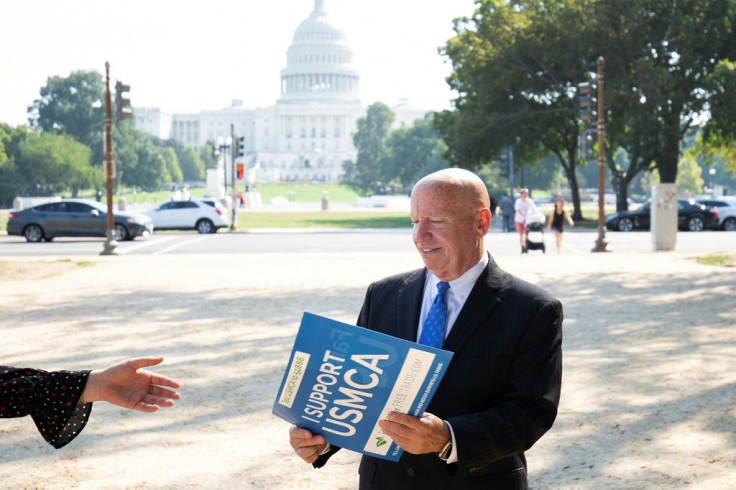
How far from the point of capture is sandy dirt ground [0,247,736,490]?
20.4 feet

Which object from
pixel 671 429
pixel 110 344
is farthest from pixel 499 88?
pixel 671 429

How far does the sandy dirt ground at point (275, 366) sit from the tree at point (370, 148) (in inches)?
3646

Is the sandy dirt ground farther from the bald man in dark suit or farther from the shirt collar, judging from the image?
the shirt collar

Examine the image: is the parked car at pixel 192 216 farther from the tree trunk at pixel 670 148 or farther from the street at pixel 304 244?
the tree trunk at pixel 670 148

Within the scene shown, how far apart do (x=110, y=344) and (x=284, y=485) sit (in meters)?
5.27

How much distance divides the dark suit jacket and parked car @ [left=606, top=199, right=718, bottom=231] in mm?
37314

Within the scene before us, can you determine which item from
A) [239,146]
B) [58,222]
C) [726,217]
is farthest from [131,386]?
[239,146]

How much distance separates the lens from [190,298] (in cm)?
1512

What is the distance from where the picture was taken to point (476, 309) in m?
3.29

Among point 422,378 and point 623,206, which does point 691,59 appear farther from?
point 422,378

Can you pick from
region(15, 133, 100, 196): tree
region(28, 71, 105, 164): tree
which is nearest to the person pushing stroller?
region(15, 133, 100, 196): tree

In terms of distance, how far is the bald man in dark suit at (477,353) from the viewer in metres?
3.23

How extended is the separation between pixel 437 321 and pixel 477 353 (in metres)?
0.16

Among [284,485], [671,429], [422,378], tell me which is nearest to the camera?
[422,378]
